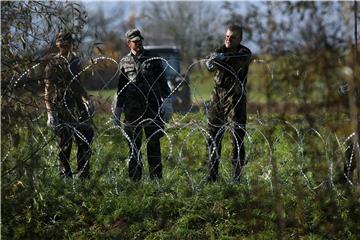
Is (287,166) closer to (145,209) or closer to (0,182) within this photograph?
(145,209)

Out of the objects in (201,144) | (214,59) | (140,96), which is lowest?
(201,144)

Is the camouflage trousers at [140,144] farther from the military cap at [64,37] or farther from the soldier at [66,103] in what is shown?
the military cap at [64,37]

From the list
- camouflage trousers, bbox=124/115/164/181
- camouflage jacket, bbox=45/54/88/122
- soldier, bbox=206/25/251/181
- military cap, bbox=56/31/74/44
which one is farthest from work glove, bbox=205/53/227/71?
military cap, bbox=56/31/74/44

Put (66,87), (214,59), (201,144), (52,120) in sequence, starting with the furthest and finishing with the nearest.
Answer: (201,144) → (214,59) → (52,120) → (66,87)

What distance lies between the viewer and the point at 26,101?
6.11 meters

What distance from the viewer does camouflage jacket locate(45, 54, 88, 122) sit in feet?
20.9

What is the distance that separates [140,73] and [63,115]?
174cm

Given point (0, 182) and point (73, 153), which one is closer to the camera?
point (0, 182)

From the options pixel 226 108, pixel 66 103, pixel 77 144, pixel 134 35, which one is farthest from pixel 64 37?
pixel 226 108

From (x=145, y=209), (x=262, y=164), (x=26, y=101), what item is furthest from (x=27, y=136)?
(x=262, y=164)

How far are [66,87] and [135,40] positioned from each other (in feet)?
7.16

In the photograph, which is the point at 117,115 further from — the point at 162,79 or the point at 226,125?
Result: the point at 226,125

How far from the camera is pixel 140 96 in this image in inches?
342

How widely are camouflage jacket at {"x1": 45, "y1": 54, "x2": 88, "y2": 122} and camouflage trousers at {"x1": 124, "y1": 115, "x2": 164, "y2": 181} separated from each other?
3.73ft
